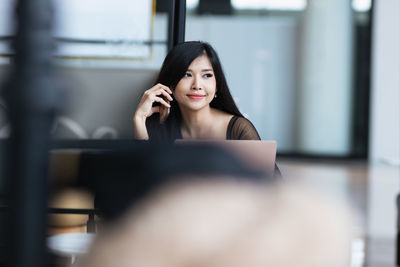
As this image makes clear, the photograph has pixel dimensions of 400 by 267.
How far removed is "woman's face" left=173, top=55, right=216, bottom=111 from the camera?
2.23ft

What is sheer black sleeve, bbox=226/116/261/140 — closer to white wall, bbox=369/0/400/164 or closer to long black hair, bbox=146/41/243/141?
long black hair, bbox=146/41/243/141

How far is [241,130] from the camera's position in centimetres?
65

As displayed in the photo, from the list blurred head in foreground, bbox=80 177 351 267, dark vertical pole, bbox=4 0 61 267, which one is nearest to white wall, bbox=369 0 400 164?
blurred head in foreground, bbox=80 177 351 267

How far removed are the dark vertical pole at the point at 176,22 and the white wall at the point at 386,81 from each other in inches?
185

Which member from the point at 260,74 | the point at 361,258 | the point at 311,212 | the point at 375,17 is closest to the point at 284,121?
the point at 260,74

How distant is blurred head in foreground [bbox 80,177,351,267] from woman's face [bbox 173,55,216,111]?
12.7 inches

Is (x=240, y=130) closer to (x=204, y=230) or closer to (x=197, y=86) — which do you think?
(x=197, y=86)

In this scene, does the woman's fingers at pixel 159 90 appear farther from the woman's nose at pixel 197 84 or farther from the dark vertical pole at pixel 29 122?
the dark vertical pole at pixel 29 122

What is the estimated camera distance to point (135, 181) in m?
0.35

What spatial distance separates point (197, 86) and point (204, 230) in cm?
35

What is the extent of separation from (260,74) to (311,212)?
5.03 meters

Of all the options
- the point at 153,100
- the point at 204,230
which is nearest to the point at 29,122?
the point at 204,230

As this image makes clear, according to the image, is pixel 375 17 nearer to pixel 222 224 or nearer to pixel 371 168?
pixel 371 168

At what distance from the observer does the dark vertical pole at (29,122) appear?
8.4 inches
